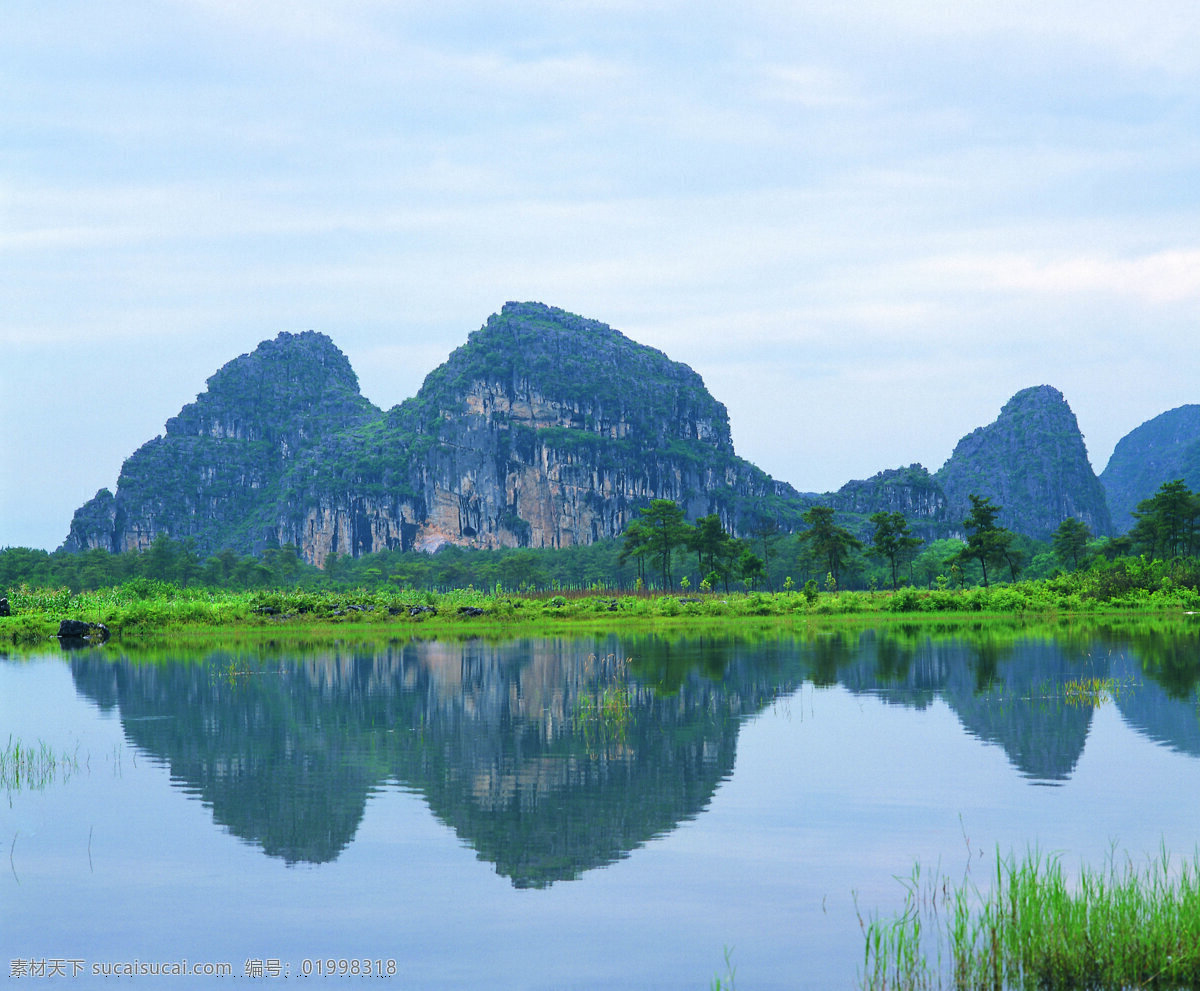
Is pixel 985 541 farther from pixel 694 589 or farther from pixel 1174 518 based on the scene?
pixel 694 589

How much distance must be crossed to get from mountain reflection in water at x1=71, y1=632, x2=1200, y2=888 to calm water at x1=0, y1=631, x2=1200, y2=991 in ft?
0.30

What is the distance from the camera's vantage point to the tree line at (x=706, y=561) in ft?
249

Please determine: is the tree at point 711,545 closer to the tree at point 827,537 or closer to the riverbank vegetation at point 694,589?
the riverbank vegetation at point 694,589

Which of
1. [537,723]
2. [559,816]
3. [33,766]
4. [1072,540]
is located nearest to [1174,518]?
[1072,540]

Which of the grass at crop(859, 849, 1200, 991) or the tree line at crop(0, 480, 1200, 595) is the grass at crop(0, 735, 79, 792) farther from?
the tree line at crop(0, 480, 1200, 595)

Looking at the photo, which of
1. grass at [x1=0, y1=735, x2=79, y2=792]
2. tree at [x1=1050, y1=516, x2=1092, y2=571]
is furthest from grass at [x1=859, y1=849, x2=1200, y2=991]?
tree at [x1=1050, y1=516, x2=1092, y2=571]

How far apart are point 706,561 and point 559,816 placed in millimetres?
69473

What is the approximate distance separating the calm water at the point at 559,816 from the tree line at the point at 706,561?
4409cm

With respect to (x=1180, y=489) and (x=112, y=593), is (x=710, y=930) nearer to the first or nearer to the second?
(x=1180, y=489)

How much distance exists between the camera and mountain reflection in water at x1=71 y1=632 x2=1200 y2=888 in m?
14.0

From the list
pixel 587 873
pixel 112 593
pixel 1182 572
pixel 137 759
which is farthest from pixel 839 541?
pixel 587 873

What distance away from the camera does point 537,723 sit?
71.2ft

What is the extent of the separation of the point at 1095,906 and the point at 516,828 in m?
6.96

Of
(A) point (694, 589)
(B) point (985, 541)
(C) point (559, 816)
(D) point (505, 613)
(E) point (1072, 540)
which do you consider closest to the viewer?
(C) point (559, 816)
